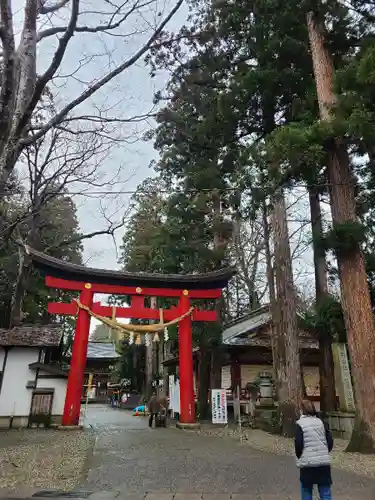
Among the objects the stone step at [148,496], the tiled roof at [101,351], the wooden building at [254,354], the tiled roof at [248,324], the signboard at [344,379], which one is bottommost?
the stone step at [148,496]

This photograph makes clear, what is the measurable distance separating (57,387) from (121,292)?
13.9ft

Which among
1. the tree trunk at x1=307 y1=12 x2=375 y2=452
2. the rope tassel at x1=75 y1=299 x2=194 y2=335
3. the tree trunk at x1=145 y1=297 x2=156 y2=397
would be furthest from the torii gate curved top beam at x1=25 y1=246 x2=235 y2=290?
the tree trunk at x1=145 y1=297 x2=156 y2=397

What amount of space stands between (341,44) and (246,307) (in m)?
19.4

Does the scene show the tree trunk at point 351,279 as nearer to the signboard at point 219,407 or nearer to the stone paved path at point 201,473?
the stone paved path at point 201,473

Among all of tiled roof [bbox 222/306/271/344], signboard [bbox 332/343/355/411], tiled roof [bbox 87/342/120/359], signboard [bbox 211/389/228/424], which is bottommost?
signboard [bbox 211/389/228/424]

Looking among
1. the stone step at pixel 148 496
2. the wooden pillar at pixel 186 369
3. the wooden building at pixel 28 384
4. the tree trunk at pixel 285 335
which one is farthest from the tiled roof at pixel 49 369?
the stone step at pixel 148 496

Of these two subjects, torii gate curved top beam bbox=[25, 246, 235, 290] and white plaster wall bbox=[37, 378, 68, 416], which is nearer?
torii gate curved top beam bbox=[25, 246, 235, 290]

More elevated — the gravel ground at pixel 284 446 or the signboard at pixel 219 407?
the signboard at pixel 219 407

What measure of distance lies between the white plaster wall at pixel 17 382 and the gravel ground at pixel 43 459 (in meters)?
2.61

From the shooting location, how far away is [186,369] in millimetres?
13938

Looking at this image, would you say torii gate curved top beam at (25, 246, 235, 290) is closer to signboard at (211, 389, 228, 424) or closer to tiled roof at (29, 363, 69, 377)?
tiled roof at (29, 363, 69, 377)

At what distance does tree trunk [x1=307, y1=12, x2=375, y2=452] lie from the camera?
8.20m

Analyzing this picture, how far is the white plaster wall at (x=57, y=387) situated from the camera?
48.3 feet

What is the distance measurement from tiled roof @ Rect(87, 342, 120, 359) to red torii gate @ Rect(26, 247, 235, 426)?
2558 cm
